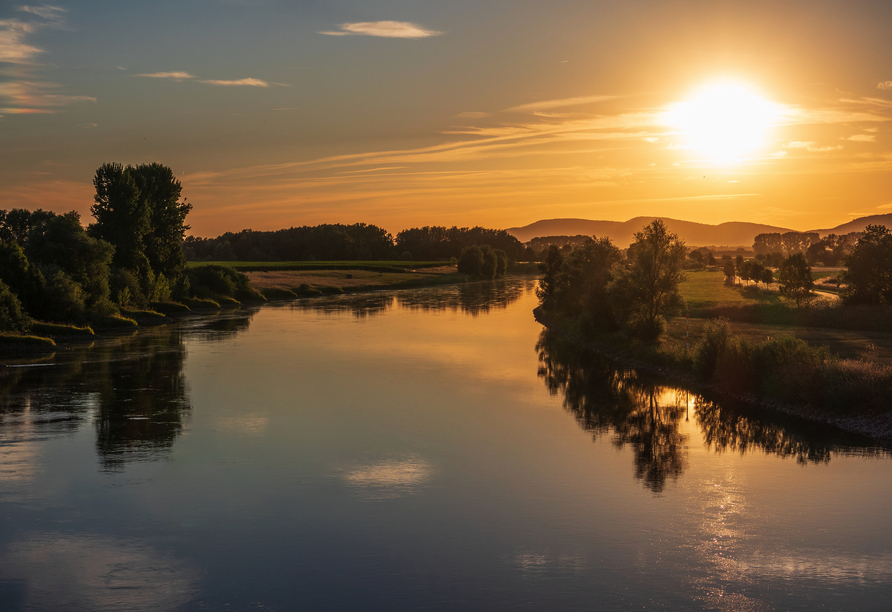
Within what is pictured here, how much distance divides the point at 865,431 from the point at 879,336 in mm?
30711

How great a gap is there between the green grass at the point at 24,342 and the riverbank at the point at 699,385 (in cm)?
3736

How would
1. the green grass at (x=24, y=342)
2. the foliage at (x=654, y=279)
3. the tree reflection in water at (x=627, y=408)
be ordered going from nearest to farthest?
the tree reflection in water at (x=627, y=408) < the foliage at (x=654, y=279) < the green grass at (x=24, y=342)

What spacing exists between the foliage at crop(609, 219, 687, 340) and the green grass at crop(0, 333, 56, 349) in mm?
39265

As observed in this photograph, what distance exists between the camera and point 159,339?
54875 millimetres

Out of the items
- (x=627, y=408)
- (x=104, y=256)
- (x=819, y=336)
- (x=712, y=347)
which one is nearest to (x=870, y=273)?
(x=819, y=336)

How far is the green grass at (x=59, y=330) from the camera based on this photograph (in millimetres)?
52344

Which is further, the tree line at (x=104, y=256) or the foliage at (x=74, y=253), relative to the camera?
the foliage at (x=74, y=253)

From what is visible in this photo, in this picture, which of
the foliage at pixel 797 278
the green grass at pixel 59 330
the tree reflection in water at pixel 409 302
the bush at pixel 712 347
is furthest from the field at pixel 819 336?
the green grass at pixel 59 330

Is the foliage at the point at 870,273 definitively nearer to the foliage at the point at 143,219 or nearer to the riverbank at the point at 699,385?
the riverbank at the point at 699,385

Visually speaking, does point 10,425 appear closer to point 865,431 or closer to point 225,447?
point 225,447

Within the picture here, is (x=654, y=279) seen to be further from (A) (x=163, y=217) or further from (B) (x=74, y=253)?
(A) (x=163, y=217)

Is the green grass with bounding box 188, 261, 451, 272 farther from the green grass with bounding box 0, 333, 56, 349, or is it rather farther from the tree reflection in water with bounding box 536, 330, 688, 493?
the tree reflection in water with bounding box 536, 330, 688, 493

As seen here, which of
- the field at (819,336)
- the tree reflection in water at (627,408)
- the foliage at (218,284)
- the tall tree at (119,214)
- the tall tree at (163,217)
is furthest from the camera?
the foliage at (218,284)

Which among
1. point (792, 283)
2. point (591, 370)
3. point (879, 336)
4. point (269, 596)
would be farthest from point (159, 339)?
point (792, 283)
